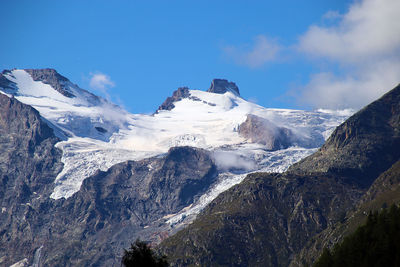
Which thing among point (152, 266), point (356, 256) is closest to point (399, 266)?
point (356, 256)

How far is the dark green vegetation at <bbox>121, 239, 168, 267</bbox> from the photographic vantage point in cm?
11700

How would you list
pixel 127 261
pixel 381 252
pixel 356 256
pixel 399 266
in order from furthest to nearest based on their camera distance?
pixel 356 256
pixel 381 252
pixel 399 266
pixel 127 261

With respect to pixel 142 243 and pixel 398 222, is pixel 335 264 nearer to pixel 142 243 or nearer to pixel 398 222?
pixel 398 222

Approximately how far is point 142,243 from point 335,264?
95.1 m

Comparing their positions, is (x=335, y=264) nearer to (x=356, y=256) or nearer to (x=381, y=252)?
(x=356, y=256)

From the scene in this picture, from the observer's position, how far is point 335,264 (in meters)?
200

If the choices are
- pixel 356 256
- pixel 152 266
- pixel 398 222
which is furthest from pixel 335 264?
pixel 152 266

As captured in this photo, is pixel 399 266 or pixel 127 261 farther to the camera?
pixel 399 266

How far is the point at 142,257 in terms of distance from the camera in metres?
118

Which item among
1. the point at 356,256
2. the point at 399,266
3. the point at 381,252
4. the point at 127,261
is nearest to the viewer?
the point at 127,261

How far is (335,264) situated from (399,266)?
122ft

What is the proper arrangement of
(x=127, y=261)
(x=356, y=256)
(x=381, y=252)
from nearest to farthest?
(x=127, y=261)
(x=381, y=252)
(x=356, y=256)

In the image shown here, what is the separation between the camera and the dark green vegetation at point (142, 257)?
384 ft

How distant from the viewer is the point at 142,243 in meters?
118
